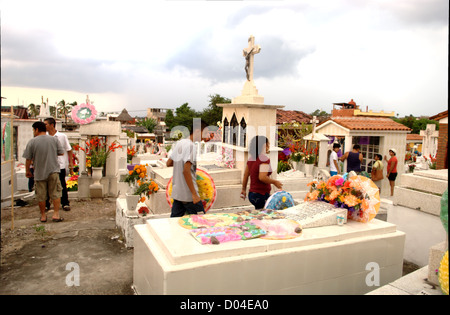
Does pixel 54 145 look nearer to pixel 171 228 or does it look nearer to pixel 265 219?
pixel 171 228

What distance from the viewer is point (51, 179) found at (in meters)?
6.20

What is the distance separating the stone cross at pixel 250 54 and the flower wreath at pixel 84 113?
452 cm

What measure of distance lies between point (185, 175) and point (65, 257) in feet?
6.90

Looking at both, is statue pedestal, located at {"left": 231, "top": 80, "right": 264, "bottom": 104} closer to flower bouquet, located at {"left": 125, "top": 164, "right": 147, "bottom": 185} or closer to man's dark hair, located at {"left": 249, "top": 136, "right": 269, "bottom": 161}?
man's dark hair, located at {"left": 249, "top": 136, "right": 269, "bottom": 161}

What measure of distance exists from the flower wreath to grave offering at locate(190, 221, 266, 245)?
21.6 feet

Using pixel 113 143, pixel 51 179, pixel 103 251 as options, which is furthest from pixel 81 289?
pixel 113 143

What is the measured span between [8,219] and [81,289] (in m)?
3.78

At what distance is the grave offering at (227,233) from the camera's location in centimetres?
359

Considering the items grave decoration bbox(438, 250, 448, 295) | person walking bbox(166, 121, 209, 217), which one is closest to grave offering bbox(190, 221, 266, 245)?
person walking bbox(166, 121, 209, 217)

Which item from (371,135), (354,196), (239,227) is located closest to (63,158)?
(239,227)

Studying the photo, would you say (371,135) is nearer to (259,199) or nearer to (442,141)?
(442,141)

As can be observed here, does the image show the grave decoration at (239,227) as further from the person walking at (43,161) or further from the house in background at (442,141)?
the house in background at (442,141)

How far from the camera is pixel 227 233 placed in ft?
12.3

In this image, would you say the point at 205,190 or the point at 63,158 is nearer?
the point at 205,190
